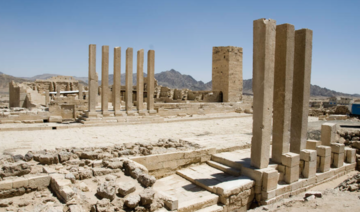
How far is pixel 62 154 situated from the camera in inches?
236

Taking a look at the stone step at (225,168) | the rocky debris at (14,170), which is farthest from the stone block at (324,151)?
the rocky debris at (14,170)

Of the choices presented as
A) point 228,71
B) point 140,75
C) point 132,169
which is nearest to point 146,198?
point 132,169

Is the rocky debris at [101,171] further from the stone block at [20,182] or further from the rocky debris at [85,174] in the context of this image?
the stone block at [20,182]

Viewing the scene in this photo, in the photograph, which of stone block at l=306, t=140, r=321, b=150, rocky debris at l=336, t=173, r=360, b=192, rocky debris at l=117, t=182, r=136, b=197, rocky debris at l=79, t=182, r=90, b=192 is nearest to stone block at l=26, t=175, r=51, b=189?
rocky debris at l=79, t=182, r=90, b=192

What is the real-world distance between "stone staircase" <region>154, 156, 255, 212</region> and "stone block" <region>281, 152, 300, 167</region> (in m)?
1.03

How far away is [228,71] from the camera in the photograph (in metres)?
22.3

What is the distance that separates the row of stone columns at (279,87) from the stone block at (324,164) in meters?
0.84

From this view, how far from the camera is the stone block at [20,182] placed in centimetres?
449

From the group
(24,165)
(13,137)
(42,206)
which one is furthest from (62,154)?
(13,137)

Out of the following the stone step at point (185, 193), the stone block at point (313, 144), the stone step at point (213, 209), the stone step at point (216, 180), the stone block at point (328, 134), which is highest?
the stone block at point (328, 134)

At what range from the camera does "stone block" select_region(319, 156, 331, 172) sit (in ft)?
22.6

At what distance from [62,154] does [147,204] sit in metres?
2.86

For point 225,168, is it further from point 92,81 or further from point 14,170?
point 92,81

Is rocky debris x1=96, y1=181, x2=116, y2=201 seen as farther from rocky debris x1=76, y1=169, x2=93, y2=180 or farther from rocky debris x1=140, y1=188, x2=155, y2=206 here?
rocky debris x1=76, y1=169, x2=93, y2=180
